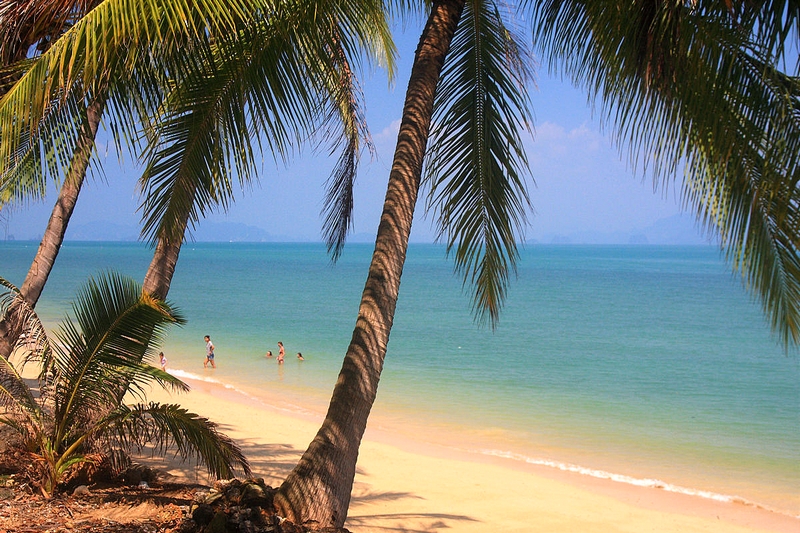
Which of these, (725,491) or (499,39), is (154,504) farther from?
(725,491)

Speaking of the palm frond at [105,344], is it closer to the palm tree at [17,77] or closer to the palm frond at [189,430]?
the palm frond at [189,430]

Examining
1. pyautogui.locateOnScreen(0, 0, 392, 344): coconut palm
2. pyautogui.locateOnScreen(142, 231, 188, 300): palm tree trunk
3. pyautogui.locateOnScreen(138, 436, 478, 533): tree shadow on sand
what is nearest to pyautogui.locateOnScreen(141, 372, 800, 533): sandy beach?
pyautogui.locateOnScreen(138, 436, 478, 533): tree shadow on sand

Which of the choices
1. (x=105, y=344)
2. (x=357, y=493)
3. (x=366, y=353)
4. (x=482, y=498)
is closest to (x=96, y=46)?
(x=366, y=353)

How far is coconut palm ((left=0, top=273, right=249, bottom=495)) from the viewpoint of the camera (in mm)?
4777

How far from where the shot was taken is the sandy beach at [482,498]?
8.05 m

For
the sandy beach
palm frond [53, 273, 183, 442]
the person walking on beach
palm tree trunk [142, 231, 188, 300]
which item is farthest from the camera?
the person walking on beach

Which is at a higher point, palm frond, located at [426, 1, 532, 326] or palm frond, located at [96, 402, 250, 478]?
palm frond, located at [426, 1, 532, 326]

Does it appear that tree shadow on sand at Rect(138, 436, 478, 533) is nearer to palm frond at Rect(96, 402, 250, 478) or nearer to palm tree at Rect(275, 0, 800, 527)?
palm frond at Rect(96, 402, 250, 478)

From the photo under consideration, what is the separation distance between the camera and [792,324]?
3.35m

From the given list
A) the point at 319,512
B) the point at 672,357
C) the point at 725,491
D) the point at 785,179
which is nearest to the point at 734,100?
the point at 785,179

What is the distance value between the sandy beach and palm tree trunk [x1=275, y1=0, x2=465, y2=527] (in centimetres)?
315

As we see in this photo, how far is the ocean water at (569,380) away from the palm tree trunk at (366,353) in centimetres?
195

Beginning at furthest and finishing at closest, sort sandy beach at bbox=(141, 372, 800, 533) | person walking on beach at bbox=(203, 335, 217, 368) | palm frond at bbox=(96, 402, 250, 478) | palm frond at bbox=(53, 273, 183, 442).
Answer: person walking on beach at bbox=(203, 335, 217, 368) < sandy beach at bbox=(141, 372, 800, 533) < palm frond at bbox=(53, 273, 183, 442) < palm frond at bbox=(96, 402, 250, 478)

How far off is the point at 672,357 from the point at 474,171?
23.3m
